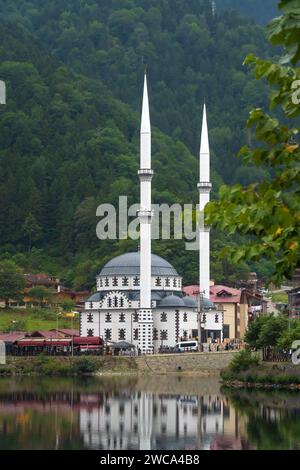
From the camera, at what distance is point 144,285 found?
10706 cm

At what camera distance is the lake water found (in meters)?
48.8

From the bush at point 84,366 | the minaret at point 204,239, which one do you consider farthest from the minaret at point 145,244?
the bush at point 84,366

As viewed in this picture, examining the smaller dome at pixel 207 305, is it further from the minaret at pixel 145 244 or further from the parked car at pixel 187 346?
the minaret at pixel 145 244

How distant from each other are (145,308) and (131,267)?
9.60 meters

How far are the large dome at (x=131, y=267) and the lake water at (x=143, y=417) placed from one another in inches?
1303

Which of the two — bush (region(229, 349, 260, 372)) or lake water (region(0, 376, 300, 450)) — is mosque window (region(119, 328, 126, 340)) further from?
bush (region(229, 349, 260, 372))

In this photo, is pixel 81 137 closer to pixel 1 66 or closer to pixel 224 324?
pixel 1 66

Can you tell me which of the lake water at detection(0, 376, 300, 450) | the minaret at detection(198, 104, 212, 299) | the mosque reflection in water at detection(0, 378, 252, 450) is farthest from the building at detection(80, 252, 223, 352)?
the mosque reflection in water at detection(0, 378, 252, 450)

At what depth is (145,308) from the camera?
360 feet

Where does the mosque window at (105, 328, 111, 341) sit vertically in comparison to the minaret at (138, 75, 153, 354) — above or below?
below

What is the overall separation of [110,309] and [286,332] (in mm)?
35653

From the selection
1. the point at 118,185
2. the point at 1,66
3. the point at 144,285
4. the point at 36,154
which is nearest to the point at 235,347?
the point at 144,285

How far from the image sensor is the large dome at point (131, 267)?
119 m

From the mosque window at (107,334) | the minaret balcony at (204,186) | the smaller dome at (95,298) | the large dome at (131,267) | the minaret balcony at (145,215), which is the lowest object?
the mosque window at (107,334)
